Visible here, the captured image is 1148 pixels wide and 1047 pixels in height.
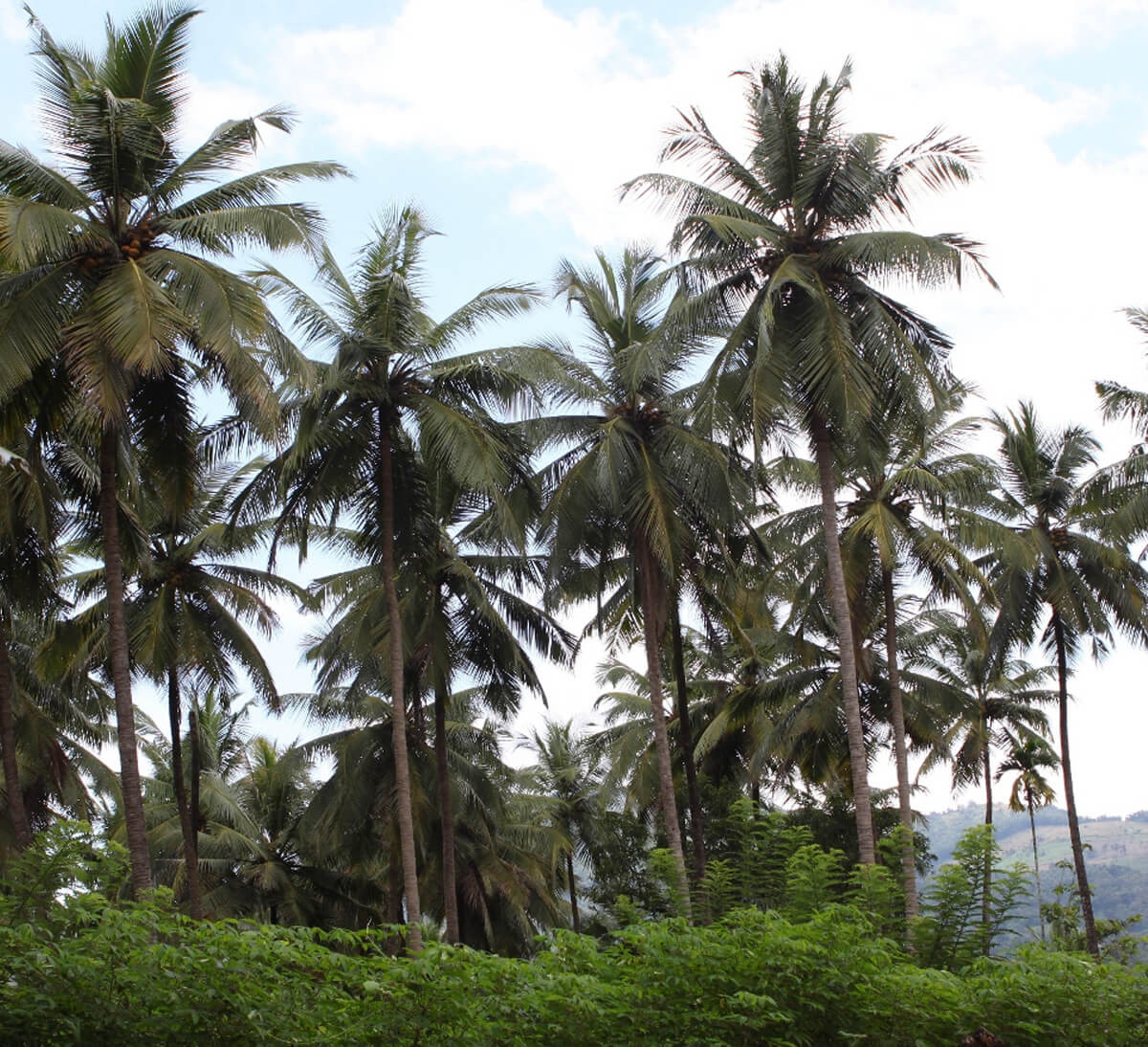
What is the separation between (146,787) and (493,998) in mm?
30985

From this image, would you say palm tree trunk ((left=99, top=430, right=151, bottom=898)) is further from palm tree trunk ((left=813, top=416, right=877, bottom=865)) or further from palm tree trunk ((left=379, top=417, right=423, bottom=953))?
palm tree trunk ((left=813, top=416, right=877, bottom=865))

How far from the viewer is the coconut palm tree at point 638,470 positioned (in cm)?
2083

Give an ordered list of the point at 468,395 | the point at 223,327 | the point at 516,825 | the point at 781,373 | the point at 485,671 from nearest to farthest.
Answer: the point at 223,327 → the point at 781,373 → the point at 468,395 → the point at 485,671 → the point at 516,825

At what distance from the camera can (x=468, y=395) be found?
20.5 meters

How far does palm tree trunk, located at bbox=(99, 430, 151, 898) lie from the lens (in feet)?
48.9

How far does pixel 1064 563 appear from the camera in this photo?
90.1ft

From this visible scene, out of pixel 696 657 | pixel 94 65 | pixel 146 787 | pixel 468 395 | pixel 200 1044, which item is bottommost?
pixel 200 1044

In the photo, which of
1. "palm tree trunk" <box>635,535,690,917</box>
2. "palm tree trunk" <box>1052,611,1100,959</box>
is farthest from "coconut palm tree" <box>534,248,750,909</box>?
"palm tree trunk" <box>1052,611,1100,959</box>

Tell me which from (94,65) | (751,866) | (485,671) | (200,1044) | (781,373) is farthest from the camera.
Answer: (485,671)

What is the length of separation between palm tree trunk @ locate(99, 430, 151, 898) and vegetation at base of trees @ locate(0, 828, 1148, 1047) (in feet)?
18.3

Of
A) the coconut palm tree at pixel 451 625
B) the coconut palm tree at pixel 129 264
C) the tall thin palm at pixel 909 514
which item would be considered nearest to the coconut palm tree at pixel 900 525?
the tall thin palm at pixel 909 514

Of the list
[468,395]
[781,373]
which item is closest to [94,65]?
[468,395]

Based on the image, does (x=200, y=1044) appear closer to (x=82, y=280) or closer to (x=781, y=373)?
(x=82, y=280)

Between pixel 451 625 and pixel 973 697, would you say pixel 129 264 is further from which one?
pixel 973 697
